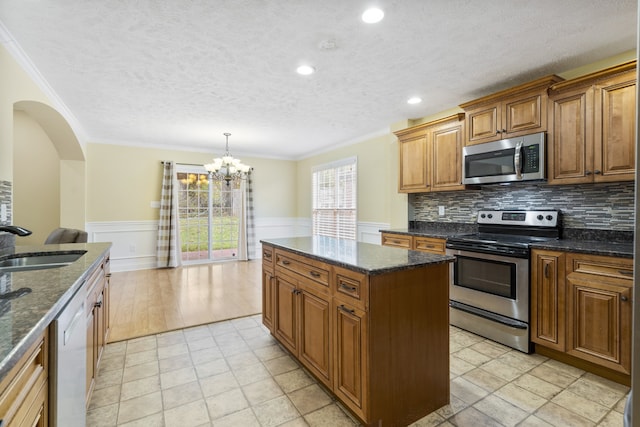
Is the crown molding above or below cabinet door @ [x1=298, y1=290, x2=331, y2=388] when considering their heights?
above

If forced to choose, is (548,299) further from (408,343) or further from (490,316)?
(408,343)

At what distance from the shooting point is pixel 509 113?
2.95 metres

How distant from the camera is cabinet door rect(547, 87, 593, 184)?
2461 mm

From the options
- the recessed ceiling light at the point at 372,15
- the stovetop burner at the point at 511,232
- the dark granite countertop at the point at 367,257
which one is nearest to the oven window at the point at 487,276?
the stovetop burner at the point at 511,232

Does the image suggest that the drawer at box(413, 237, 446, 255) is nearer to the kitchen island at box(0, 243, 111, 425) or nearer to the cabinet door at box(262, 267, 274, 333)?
the cabinet door at box(262, 267, 274, 333)

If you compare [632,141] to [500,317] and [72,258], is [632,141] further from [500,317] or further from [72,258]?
[72,258]

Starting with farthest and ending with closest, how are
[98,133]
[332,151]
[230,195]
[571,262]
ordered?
1. [230,195]
2. [332,151]
3. [98,133]
4. [571,262]

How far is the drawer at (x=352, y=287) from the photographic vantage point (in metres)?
1.61

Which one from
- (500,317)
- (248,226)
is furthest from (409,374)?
(248,226)

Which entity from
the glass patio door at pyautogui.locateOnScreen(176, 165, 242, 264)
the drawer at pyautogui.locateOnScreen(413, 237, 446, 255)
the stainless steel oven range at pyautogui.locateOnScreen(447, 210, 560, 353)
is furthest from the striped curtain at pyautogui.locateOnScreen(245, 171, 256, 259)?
the stainless steel oven range at pyautogui.locateOnScreen(447, 210, 560, 353)

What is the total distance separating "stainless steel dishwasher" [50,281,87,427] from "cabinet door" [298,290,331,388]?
4.10ft

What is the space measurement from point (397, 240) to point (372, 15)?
8.22ft

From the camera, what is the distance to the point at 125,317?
341 centimetres

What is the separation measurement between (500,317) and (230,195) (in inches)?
219
